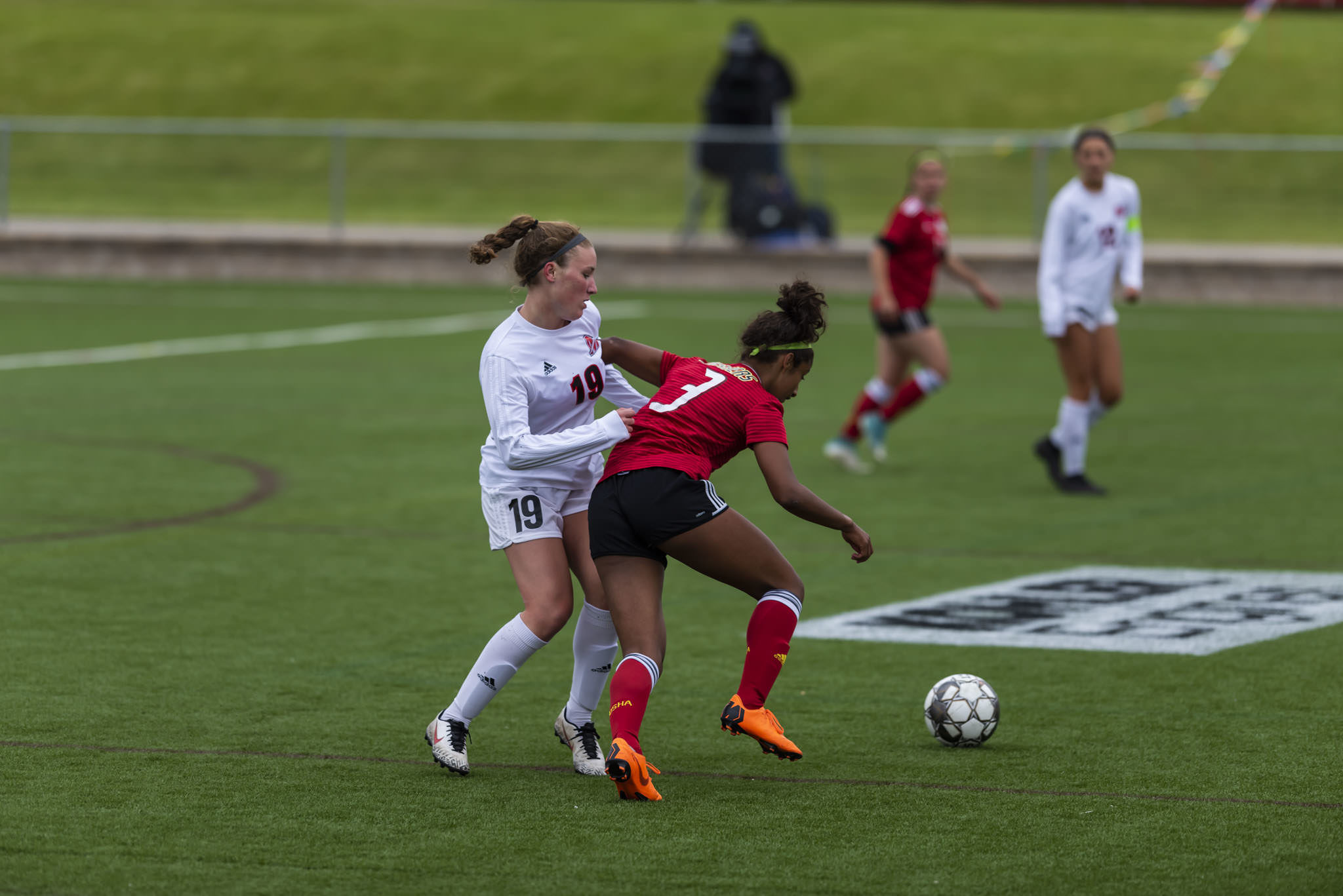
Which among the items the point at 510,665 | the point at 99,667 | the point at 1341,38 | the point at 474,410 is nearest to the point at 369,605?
the point at 99,667

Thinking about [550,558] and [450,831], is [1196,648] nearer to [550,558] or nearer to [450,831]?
[550,558]

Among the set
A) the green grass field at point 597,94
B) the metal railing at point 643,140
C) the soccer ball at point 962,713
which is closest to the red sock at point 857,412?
the soccer ball at point 962,713

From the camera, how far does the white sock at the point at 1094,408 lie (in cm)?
1252

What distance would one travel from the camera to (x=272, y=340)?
20859 millimetres

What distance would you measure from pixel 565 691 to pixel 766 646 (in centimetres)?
155

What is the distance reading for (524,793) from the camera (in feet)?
19.8

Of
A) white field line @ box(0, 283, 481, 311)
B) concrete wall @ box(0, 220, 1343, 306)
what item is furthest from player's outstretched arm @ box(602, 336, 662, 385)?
concrete wall @ box(0, 220, 1343, 306)

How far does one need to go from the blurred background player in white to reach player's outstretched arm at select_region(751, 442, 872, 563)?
6443mm

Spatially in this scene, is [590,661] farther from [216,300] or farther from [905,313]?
[216,300]

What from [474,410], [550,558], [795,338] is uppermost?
[795,338]

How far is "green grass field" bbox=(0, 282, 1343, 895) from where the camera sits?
537cm

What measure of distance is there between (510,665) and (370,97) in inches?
1678

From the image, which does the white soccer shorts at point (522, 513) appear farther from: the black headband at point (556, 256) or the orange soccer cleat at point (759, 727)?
the orange soccer cleat at point (759, 727)

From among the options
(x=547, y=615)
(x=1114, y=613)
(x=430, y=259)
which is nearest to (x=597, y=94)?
(x=430, y=259)
